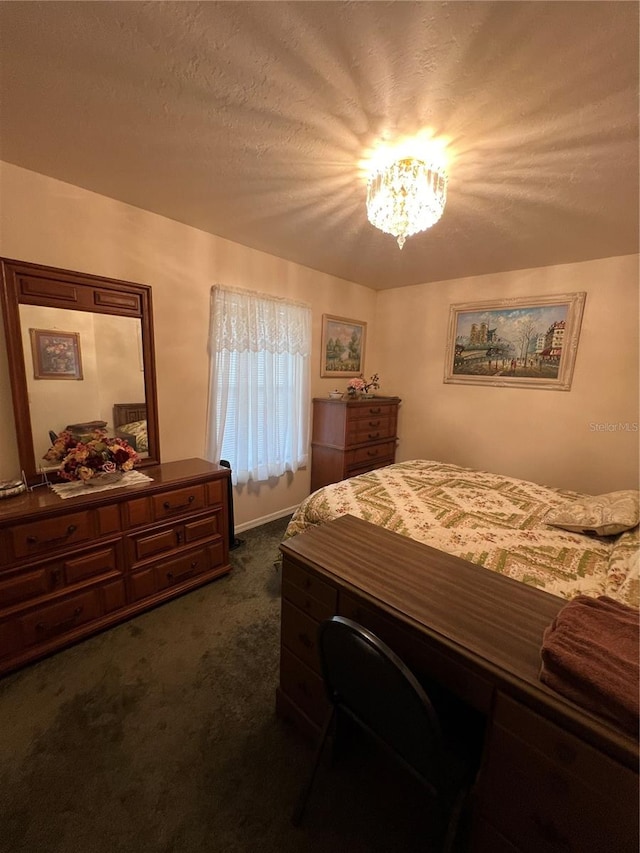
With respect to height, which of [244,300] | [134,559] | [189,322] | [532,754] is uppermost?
[244,300]

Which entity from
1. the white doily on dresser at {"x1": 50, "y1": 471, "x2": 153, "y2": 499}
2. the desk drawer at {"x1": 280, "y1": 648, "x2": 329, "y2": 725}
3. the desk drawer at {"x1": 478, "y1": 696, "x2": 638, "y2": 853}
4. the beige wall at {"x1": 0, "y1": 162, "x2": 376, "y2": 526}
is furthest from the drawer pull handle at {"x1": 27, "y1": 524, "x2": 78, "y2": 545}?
the desk drawer at {"x1": 478, "y1": 696, "x2": 638, "y2": 853}

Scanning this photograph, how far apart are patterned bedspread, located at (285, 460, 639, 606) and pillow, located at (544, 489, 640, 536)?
0.04 meters

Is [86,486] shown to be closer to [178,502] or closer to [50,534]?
[50,534]

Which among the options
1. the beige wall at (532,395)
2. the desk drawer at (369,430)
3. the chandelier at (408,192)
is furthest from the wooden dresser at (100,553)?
the beige wall at (532,395)

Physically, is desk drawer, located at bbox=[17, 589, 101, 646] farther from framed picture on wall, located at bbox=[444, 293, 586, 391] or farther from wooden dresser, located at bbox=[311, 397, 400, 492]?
framed picture on wall, located at bbox=[444, 293, 586, 391]

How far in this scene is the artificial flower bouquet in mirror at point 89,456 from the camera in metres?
1.89

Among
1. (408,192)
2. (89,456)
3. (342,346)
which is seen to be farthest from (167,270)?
(342,346)

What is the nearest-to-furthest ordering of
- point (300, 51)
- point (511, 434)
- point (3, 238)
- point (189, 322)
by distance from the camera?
point (300, 51)
point (3, 238)
point (189, 322)
point (511, 434)

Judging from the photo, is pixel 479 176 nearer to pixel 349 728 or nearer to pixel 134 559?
pixel 349 728

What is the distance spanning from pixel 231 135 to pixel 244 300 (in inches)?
54.9

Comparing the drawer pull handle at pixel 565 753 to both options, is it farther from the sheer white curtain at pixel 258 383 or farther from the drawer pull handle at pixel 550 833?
the sheer white curtain at pixel 258 383

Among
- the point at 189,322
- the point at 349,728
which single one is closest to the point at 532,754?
the point at 349,728

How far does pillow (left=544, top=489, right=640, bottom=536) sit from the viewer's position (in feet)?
5.53

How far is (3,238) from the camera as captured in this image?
69.7 inches
